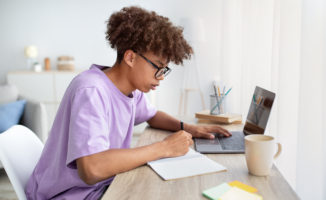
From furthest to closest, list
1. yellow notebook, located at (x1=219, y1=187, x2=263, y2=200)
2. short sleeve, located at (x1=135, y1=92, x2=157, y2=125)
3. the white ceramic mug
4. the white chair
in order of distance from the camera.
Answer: short sleeve, located at (x1=135, y1=92, x2=157, y2=125) < the white chair < the white ceramic mug < yellow notebook, located at (x1=219, y1=187, x2=263, y2=200)

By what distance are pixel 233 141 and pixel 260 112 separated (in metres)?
0.18

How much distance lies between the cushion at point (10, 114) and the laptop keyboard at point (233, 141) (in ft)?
6.91

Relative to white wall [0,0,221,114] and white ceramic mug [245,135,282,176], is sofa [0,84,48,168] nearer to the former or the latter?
white wall [0,0,221,114]

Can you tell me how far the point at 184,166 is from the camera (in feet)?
3.65

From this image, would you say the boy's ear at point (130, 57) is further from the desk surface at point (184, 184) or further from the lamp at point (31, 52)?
the lamp at point (31, 52)

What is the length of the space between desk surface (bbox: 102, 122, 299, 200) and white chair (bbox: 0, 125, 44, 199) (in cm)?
39

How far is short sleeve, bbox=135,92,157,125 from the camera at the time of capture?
1.68 meters

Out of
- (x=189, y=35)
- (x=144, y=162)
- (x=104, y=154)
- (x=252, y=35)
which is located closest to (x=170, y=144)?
(x=144, y=162)

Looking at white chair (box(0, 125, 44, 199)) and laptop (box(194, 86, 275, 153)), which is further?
laptop (box(194, 86, 275, 153))

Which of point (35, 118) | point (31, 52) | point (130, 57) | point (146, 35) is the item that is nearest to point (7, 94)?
point (35, 118)

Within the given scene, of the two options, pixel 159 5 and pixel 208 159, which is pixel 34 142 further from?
pixel 159 5

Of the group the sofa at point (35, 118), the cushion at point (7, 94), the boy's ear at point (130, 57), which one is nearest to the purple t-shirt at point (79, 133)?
the boy's ear at point (130, 57)

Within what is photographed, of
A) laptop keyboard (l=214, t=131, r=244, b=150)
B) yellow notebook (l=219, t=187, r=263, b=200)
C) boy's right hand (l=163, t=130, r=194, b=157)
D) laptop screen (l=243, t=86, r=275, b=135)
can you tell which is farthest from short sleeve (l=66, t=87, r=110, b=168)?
laptop screen (l=243, t=86, r=275, b=135)

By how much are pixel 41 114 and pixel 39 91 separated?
147 cm
